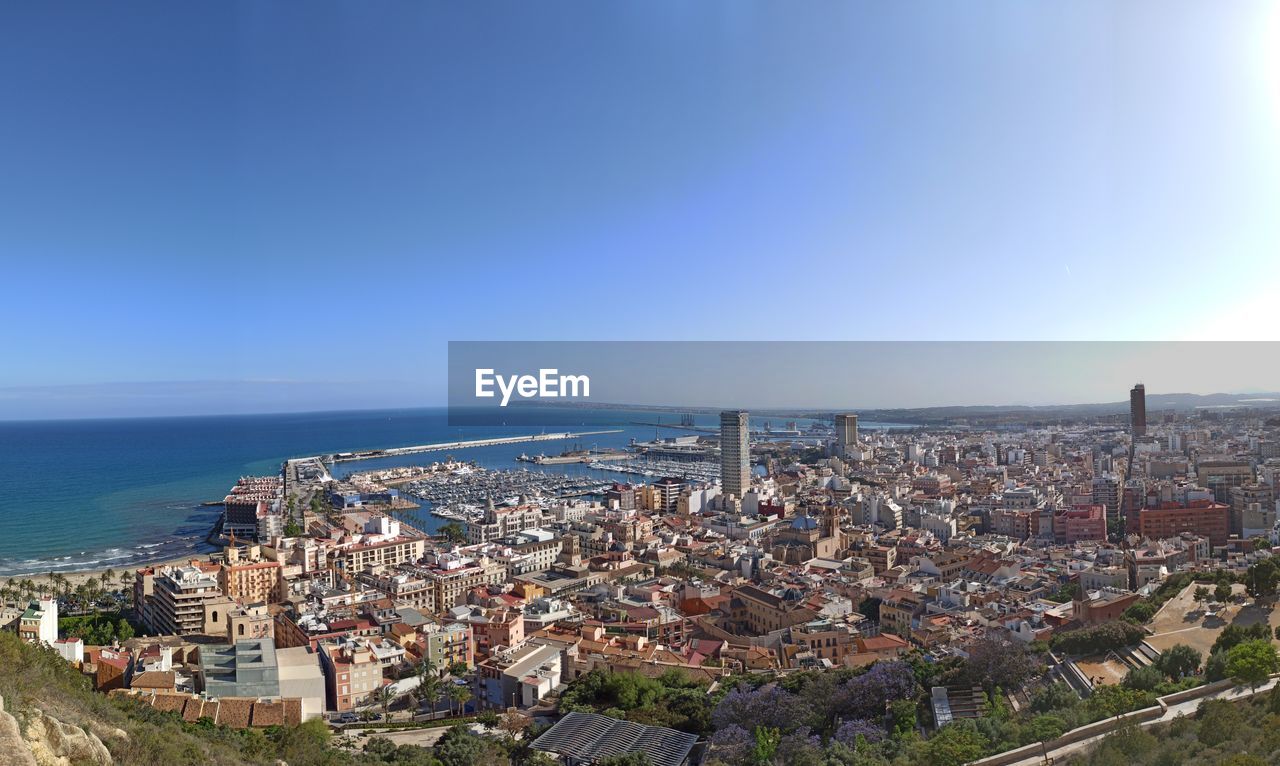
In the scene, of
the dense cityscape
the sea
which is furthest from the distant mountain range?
the dense cityscape

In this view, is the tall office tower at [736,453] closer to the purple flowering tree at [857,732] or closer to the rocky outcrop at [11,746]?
the purple flowering tree at [857,732]

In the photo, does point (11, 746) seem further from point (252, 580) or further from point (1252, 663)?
point (252, 580)

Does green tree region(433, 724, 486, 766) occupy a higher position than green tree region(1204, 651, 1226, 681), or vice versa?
green tree region(1204, 651, 1226, 681)

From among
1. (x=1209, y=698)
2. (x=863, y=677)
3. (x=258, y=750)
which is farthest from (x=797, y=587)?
(x=258, y=750)

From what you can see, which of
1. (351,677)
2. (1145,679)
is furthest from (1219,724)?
(351,677)

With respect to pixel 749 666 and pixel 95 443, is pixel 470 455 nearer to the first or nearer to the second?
pixel 95 443

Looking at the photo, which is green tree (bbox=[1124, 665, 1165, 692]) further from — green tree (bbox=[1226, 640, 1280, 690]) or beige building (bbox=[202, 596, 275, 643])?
beige building (bbox=[202, 596, 275, 643])
